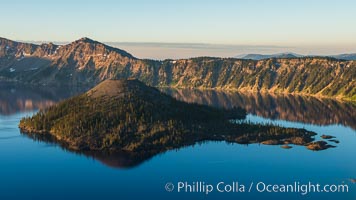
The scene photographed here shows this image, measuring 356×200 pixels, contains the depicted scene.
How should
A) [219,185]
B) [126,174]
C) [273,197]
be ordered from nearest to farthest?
1. [273,197]
2. [219,185]
3. [126,174]

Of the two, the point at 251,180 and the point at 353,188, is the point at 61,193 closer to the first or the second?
the point at 251,180

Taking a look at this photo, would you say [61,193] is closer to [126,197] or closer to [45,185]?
[45,185]

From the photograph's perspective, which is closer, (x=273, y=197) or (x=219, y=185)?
(x=273, y=197)

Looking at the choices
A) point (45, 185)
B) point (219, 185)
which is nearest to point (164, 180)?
point (219, 185)

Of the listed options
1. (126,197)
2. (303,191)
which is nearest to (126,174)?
(126,197)

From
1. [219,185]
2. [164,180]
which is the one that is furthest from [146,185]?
[219,185]

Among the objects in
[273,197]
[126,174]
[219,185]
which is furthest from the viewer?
[126,174]

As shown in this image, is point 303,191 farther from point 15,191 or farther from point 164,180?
point 15,191

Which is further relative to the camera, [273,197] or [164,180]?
[164,180]
